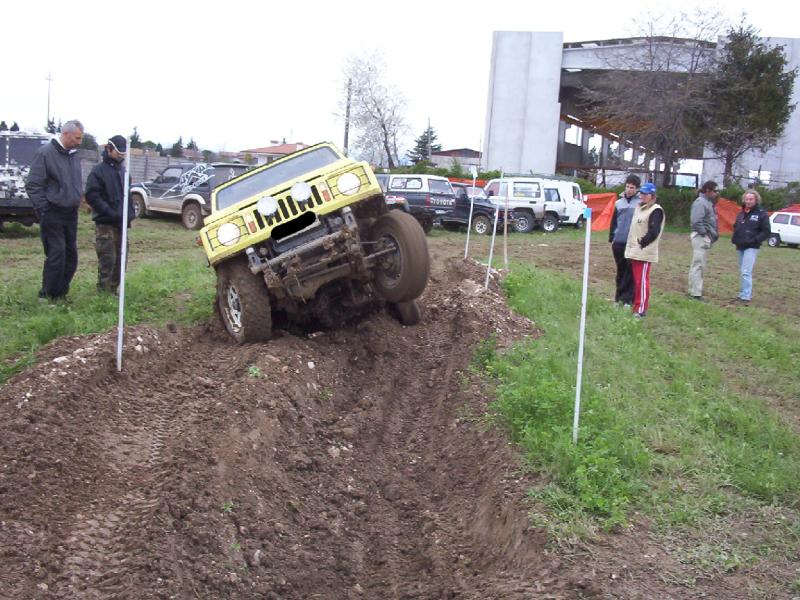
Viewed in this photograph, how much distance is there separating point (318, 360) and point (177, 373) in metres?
1.23

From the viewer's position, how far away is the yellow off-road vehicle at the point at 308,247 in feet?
23.2

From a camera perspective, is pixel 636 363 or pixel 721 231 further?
pixel 721 231

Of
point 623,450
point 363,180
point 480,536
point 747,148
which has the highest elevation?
point 747,148

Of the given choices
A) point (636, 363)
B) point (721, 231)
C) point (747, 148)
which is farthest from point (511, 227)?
point (636, 363)

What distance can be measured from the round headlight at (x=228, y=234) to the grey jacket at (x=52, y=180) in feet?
6.63

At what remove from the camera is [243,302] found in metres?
7.16

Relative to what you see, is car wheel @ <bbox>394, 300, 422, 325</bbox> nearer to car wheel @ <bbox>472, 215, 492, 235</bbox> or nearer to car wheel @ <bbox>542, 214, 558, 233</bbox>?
car wheel @ <bbox>472, 215, 492, 235</bbox>

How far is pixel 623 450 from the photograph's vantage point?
4977 millimetres

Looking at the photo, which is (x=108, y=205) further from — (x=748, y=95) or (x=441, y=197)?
(x=748, y=95)

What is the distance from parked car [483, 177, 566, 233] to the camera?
951 inches

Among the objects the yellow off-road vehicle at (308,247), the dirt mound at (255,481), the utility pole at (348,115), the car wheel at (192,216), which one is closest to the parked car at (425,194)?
the car wheel at (192,216)

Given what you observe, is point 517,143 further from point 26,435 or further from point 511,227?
point 26,435

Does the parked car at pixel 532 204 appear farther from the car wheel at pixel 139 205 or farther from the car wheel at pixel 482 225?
the car wheel at pixel 139 205

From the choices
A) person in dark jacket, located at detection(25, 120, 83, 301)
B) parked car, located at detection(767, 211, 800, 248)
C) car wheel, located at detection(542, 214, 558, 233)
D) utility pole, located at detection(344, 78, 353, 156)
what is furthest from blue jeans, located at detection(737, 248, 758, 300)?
utility pole, located at detection(344, 78, 353, 156)
